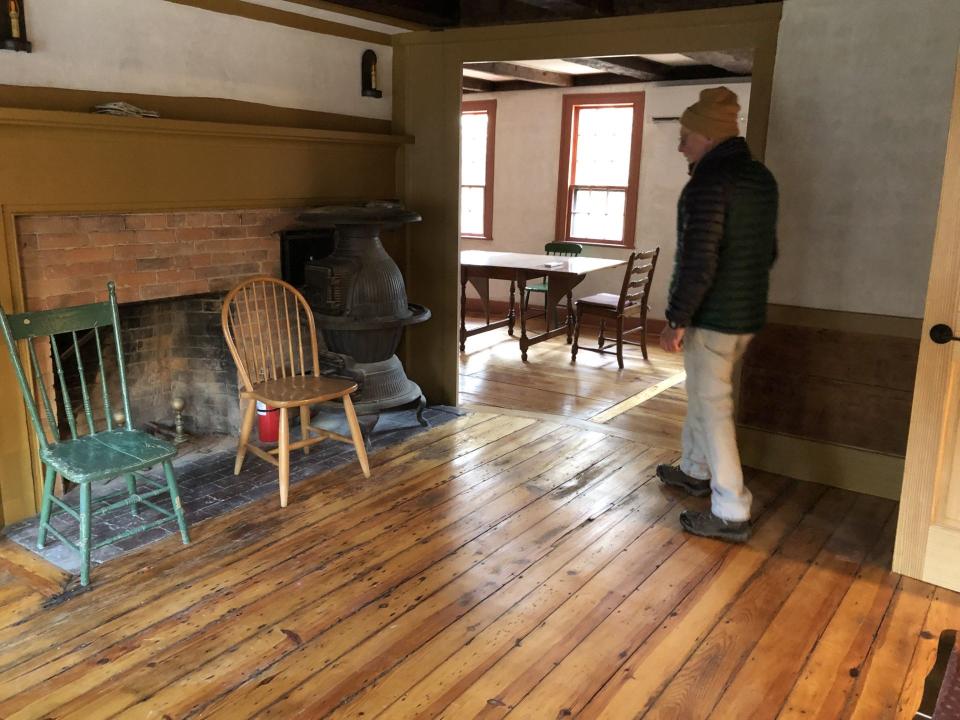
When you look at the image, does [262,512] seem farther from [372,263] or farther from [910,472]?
[910,472]

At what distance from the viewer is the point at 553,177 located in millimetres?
8125

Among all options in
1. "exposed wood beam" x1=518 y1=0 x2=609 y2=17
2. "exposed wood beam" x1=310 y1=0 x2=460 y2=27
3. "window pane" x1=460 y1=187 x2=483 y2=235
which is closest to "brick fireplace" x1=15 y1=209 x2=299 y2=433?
"exposed wood beam" x1=310 y1=0 x2=460 y2=27

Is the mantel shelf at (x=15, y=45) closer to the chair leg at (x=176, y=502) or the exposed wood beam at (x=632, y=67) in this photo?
the chair leg at (x=176, y=502)

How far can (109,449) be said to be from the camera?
2953 mm

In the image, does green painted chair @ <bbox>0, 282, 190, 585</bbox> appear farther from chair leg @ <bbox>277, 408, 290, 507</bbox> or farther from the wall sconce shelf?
the wall sconce shelf

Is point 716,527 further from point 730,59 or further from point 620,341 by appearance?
point 730,59

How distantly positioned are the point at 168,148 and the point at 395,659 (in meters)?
2.43

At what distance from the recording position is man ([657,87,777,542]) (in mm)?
2996

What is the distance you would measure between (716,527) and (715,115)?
1614 mm

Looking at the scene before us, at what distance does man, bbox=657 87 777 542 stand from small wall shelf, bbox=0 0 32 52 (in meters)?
2.51

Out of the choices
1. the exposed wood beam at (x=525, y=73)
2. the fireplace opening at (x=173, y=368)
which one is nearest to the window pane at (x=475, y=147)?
the exposed wood beam at (x=525, y=73)

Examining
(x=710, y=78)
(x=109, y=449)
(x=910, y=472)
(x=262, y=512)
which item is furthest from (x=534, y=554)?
(x=710, y=78)

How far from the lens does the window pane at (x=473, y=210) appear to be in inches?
344

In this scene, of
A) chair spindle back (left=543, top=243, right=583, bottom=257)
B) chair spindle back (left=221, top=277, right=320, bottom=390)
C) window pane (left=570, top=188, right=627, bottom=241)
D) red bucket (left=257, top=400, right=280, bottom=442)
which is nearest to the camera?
chair spindle back (left=221, top=277, right=320, bottom=390)
